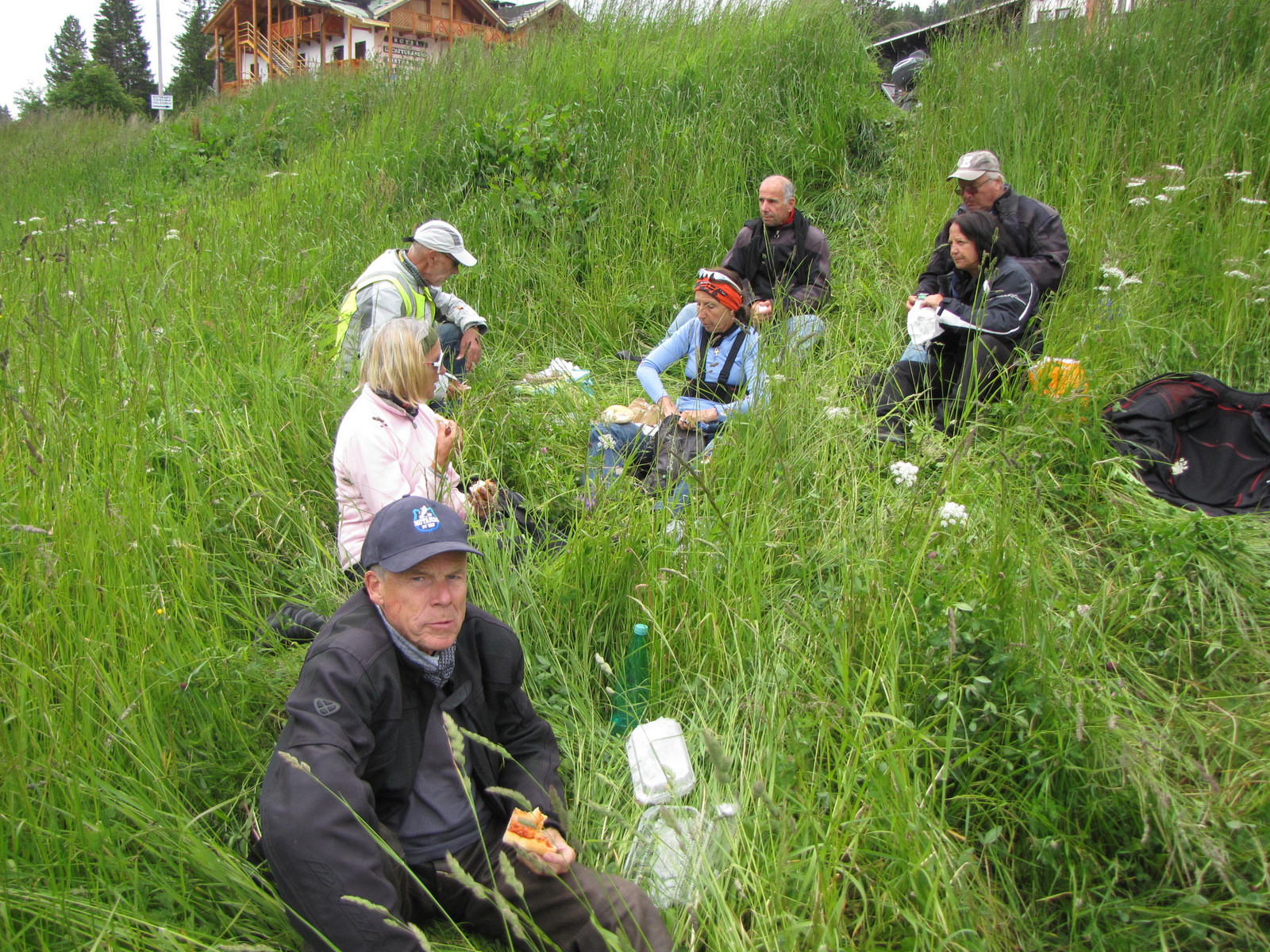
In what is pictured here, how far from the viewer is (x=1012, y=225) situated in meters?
4.98

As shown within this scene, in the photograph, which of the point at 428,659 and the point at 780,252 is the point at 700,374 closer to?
the point at 780,252

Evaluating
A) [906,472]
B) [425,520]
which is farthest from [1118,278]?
[425,520]

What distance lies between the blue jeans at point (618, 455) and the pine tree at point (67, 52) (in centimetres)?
5132

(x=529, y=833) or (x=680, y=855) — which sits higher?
(x=529, y=833)

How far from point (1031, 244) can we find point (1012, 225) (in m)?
0.17

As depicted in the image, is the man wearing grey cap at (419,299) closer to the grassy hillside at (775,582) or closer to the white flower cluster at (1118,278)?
the grassy hillside at (775,582)

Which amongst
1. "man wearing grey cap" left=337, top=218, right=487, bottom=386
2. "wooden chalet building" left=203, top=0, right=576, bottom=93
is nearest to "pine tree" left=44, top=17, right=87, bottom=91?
"wooden chalet building" left=203, top=0, right=576, bottom=93

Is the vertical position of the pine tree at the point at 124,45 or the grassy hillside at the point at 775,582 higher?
the pine tree at the point at 124,45

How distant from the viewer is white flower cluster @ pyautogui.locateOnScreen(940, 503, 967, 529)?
8.32ft

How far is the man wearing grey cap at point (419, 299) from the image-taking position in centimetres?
453

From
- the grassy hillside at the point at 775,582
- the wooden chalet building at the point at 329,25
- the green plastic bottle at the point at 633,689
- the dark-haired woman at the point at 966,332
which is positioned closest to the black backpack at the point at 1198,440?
the grassy hillside at the point at 775,582

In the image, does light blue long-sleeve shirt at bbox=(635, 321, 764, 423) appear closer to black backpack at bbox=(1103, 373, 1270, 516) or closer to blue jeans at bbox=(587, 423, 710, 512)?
blue jeans at bbox=(587, 423, 710, 512)

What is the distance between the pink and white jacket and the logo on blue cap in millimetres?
882

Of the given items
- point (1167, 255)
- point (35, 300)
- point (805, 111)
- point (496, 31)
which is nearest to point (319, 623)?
point (35, 300)
